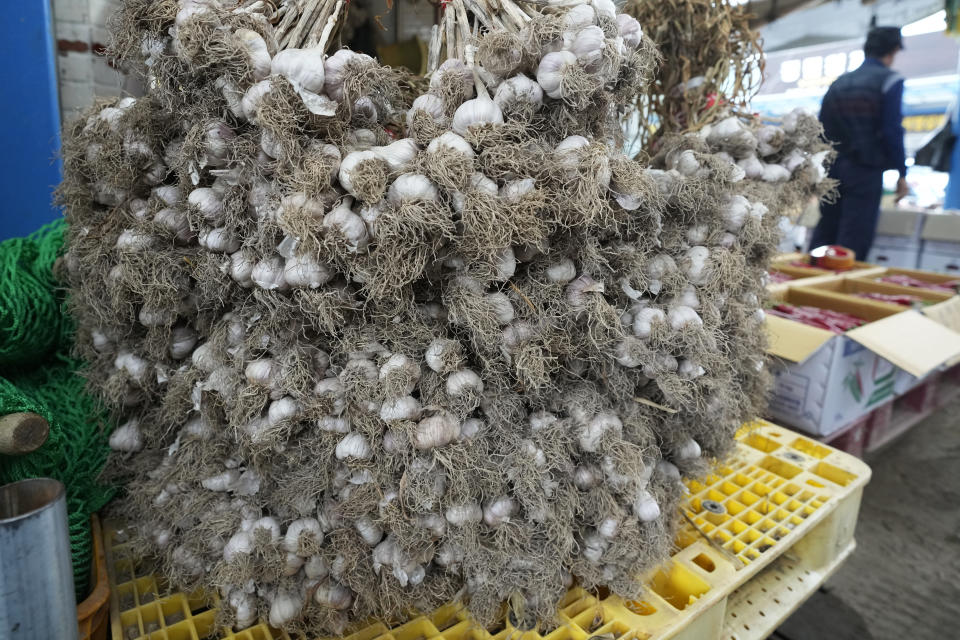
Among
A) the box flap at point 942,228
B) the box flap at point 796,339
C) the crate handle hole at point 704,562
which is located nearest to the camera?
the crate handle hole at point 704,562

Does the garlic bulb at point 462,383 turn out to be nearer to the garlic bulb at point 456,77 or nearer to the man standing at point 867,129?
the garlic bulb at point 456,77

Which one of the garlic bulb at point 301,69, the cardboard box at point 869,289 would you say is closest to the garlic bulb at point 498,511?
the garlic bulb at point 301,69

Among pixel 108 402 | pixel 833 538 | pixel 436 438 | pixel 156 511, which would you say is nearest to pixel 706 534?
pixel 833 538

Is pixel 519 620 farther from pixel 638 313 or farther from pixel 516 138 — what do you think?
pixel 516 138

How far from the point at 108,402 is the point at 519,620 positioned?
0.87 m

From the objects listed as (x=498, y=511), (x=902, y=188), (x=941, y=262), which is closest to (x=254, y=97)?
(x=498, y=511)

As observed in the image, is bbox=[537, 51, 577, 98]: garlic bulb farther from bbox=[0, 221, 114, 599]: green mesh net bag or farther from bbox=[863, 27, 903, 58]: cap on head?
bbox=[863, 27, 903, 58]: cap on head

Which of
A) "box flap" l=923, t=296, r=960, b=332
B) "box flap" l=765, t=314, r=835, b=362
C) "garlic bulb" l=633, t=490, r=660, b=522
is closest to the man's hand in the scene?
"box flap" l=923, t=296, r=960, b=332

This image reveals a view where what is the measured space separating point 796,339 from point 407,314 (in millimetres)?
1639

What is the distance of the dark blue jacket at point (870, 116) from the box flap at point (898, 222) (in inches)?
20.4

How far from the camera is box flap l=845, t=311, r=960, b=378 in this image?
1825 millimetres

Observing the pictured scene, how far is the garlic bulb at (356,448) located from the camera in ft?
2.90

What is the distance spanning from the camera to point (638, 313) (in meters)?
1.00

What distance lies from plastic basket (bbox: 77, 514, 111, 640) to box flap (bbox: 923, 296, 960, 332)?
271cm
